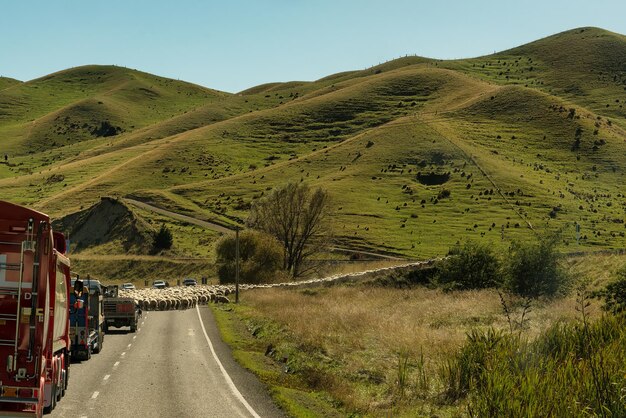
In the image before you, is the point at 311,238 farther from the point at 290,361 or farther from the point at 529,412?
the point at 529,412

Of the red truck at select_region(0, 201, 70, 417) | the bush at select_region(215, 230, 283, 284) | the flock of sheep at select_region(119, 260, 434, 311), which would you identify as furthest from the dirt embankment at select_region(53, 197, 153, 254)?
the red truck at select_region(0, 201, 70, 417)

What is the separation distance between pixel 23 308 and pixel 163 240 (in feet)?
339

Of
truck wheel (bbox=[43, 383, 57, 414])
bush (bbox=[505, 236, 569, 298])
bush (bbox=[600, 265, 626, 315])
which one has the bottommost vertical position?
bush (bbox=[505, 236, 569, 298])

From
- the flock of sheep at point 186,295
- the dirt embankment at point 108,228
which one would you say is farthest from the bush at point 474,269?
the dirt embankment at point 108,228

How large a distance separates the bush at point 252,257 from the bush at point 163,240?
93.5ft

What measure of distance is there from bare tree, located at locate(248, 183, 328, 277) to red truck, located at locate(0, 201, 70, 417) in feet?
274

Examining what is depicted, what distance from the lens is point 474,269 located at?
67.9 meters

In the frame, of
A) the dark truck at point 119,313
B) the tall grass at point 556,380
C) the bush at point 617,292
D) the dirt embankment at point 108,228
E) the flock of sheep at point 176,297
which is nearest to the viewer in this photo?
the tall grass at point 556,380

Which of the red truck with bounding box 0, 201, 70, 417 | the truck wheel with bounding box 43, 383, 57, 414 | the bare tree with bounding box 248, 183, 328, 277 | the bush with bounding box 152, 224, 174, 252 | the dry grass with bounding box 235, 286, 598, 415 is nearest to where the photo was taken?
the red truck with bounding box 0, 201, 70, 417

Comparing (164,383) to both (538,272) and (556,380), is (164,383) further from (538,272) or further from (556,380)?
(538,272)

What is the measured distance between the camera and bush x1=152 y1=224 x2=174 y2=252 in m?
118

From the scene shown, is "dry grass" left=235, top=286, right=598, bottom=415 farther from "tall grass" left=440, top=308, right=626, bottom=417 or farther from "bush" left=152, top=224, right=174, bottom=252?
"bush" left=152, top=224, right=174, bottom=252

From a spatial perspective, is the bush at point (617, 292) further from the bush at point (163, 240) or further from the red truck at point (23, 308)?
the bush at point (163, 240)

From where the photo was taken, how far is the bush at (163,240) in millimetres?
117938
